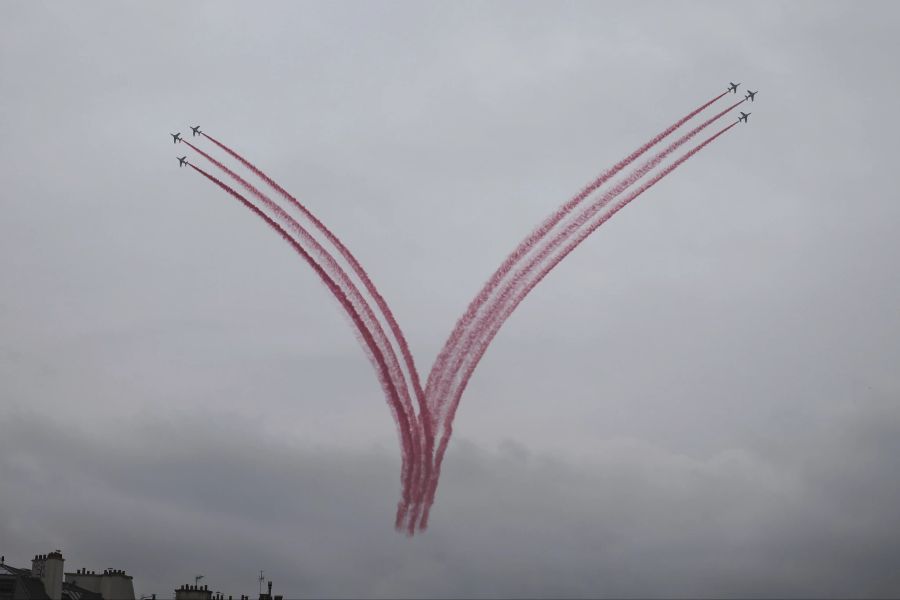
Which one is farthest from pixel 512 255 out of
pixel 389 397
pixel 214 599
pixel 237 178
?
pixel 214 599

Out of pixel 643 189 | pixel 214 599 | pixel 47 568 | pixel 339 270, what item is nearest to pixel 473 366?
pixel 339 270

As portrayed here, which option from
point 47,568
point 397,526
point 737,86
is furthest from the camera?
point 737,86

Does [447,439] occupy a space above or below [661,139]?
below

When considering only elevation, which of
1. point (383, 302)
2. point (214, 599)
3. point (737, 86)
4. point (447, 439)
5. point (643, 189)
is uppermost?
point (737, 86)

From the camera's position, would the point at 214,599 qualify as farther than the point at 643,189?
Yes

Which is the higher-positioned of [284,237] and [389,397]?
[284,237]

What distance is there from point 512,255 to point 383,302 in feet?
38.2

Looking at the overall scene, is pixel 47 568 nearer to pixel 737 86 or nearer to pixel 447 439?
pixel 447 439

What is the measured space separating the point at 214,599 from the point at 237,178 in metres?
37.6

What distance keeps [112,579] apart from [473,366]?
124 feet

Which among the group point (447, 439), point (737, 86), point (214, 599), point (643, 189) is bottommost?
point (214, 599)

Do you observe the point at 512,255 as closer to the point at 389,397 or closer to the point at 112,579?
the point at 389,397

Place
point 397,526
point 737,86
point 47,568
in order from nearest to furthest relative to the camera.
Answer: point 47,568 → point 397,526 → point 737,86

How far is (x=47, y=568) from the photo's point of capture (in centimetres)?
9431
